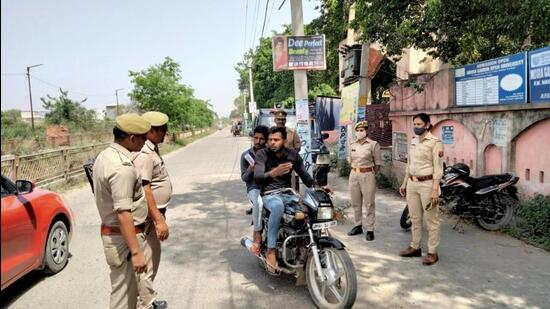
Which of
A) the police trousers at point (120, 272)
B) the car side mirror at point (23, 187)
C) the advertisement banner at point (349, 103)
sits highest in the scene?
the advertisement banner at point (349, 103)

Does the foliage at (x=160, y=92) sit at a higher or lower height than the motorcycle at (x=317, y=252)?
higher

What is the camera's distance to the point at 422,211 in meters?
4.88

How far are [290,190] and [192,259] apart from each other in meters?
1.79

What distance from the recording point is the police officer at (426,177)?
4.60 metres

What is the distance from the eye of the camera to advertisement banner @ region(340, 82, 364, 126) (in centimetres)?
989

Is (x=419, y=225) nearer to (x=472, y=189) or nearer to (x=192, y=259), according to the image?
(x=472, y=189)

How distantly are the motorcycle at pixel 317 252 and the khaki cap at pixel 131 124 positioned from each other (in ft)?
5.05

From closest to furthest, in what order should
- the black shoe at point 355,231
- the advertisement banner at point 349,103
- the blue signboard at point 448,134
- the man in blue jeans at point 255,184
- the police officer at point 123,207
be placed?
the police officer at point 123,207, the man in blue jeans at point 255,184, the black shoe at point 355,231, the blue signboard at point 448,134, the advertisement banner at point 349,103

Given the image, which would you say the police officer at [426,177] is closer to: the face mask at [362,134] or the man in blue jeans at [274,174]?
the face mask at [362,134]

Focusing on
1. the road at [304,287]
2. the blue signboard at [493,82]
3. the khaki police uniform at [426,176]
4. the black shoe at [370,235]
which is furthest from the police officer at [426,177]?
the blue signboard at [493,82]

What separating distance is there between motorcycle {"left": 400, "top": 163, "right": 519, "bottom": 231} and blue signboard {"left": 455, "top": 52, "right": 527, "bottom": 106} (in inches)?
48.9

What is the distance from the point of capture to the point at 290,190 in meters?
4.20

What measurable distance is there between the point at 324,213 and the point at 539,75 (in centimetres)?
414

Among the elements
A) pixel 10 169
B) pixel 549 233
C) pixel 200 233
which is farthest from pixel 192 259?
pixel 10 169
